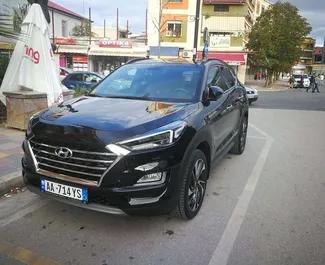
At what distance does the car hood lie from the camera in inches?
107

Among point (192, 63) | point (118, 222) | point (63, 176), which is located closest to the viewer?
point (63, 176)

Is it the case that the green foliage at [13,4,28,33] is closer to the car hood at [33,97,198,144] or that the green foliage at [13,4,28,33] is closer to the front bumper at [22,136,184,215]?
the car hood at [33,97,198,144]

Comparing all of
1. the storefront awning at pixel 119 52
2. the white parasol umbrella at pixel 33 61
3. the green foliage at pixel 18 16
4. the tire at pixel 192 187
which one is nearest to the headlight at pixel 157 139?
the tire at pixel 192 187

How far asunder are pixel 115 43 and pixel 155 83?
2880 centimetres

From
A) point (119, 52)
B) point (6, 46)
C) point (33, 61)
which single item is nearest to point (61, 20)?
point (119, 52)

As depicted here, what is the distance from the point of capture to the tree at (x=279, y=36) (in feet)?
94.2

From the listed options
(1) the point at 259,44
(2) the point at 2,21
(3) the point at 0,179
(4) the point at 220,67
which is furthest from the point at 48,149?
(1) the point at 259,44

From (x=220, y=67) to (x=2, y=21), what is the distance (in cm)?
559

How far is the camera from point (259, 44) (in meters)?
29.5

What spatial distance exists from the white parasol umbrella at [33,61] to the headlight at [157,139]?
483cm

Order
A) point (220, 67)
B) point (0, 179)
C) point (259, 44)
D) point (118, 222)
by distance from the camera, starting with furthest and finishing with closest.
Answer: point (259, 44) < point (220, 67) < point (0, 179) < point (118, 222)

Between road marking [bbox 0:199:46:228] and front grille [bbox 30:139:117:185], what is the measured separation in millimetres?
772

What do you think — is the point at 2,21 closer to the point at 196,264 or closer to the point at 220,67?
the point at 220,67

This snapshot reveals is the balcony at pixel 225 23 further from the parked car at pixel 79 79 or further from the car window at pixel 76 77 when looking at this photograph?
the car window at pixel 76 77
